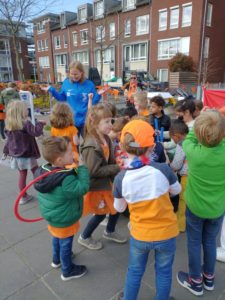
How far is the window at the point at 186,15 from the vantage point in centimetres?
2489

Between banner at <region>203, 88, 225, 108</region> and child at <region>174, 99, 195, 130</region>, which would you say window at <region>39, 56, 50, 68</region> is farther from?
child at <region>174, 99, 195, 130</region>

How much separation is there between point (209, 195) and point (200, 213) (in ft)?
0.52

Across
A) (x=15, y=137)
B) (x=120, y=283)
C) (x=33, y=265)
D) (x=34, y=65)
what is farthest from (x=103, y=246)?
(x=34, y=65)

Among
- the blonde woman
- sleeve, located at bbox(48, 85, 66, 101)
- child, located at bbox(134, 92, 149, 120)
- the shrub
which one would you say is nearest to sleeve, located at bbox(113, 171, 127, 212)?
child, located at bbox(134, 92, 149, 120)

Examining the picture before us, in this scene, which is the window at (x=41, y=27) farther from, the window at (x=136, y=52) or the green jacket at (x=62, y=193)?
the green jacket at (x=62, y=193)

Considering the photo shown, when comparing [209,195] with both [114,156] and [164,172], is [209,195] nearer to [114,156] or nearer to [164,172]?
[164,172]

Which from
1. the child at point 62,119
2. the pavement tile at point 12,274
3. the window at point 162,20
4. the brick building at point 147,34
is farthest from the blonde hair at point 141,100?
the window at point 162,20

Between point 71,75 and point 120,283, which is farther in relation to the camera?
point 71,75

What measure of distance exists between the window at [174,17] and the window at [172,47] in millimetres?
1503

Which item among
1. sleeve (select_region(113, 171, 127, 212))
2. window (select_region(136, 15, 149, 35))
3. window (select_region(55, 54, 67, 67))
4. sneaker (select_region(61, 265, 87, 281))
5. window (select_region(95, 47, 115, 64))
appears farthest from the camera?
window (select_region(55, 54, 67, 67))

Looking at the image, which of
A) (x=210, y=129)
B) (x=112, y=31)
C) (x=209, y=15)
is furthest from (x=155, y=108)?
(x=112, y=31)

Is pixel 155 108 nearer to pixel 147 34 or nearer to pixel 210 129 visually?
pixel 210 129

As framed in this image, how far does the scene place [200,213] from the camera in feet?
6.15

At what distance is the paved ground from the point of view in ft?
6.73
